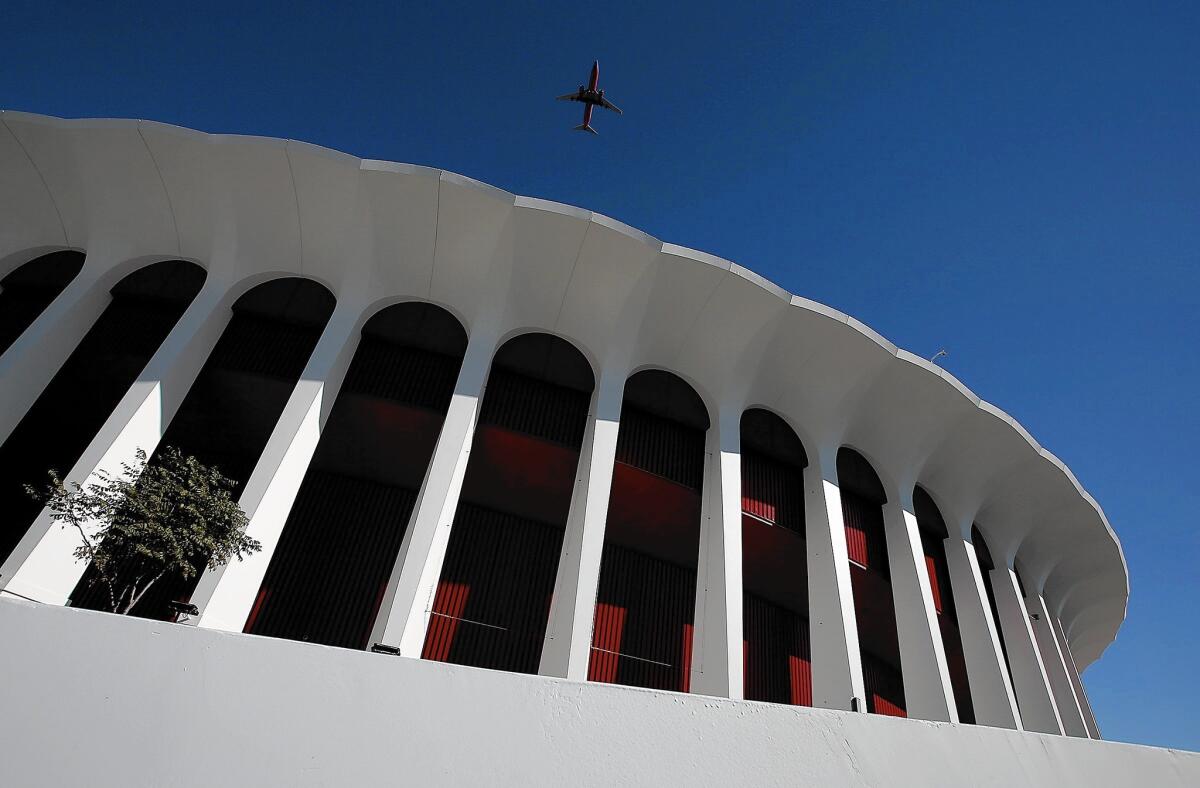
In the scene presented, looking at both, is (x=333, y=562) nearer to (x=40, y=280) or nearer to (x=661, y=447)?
(x=661, y=447)

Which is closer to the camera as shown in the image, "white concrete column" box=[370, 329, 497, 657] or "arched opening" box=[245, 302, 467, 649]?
"white concrete column" box=[370, 329, 497, 657]

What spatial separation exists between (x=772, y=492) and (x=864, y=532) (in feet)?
9.03

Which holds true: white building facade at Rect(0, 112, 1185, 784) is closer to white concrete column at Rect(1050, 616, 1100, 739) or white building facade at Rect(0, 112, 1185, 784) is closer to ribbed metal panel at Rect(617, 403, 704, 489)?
ribbed metal panel at Rect(617, 403, 704, 489)

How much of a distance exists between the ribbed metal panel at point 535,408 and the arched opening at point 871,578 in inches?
271

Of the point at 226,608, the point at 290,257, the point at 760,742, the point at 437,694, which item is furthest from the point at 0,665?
the point at 290,257

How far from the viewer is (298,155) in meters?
12.6

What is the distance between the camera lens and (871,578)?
15375 mm

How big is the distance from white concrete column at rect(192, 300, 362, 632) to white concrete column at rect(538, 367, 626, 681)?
485 centimetres

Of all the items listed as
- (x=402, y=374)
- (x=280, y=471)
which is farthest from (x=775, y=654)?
(x=280, y=471)

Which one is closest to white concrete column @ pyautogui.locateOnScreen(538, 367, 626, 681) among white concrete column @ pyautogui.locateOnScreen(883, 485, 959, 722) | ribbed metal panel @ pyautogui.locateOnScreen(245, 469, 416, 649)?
ribbed metal panel @ pyautogui.locateOnScreen(245, 469, 416, 649)

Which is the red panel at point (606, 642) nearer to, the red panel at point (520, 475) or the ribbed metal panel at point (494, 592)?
the ribbed metal panel at point (494, 592)

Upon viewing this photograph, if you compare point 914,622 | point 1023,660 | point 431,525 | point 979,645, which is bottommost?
point 431,525

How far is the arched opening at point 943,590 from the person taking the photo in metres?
16.4

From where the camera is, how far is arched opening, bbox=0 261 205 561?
1354cm
